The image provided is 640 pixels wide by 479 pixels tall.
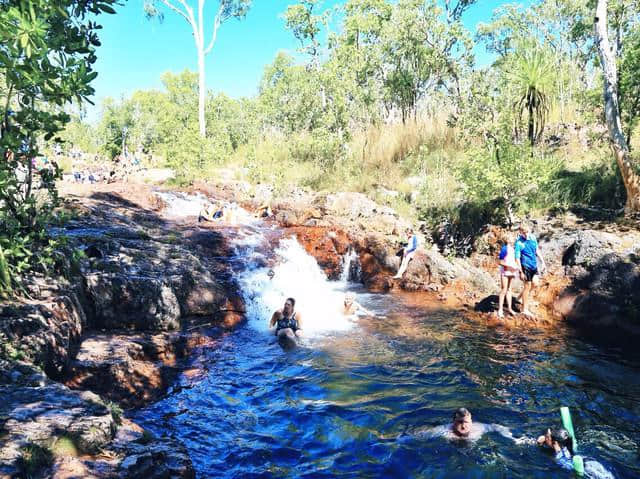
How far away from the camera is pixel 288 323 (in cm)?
909

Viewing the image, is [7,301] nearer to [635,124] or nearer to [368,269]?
[368,269]

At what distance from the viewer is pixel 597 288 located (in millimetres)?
9367

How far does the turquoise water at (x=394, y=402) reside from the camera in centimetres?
503

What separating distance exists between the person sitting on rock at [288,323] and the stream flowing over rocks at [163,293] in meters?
0.96

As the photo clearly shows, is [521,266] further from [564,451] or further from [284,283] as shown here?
[284,283]

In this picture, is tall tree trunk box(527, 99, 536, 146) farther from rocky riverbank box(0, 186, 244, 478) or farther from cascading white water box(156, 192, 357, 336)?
rocky riverbank box(0, 186, 244, 478)

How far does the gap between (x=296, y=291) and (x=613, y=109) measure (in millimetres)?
8876

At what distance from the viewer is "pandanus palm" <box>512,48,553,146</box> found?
12.9 m

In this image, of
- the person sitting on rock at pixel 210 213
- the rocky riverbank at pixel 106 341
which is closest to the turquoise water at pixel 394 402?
the rocky riverbank at pixel 106 341

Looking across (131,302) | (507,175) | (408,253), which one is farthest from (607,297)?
(131,302)

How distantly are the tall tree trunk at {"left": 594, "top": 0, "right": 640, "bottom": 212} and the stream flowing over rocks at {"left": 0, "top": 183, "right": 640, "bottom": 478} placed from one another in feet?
3.41

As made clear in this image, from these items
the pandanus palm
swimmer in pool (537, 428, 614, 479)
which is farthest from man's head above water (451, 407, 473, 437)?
the pandanus palm

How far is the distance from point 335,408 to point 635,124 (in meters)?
10.5

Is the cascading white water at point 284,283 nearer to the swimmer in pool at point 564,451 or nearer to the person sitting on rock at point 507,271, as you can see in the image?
the person sitting on rock at point 507,271
